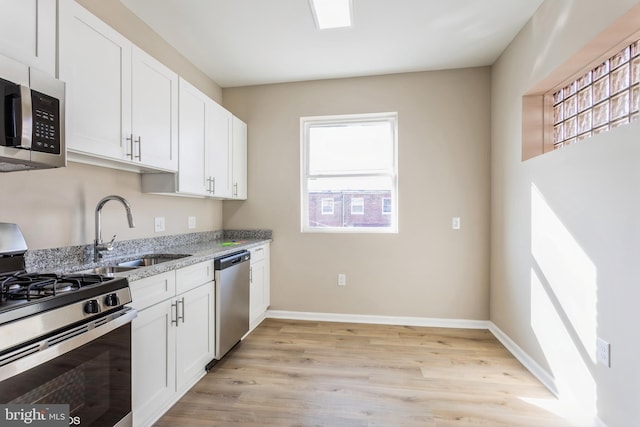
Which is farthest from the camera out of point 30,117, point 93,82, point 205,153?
point 205,153

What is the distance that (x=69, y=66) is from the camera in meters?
1.58

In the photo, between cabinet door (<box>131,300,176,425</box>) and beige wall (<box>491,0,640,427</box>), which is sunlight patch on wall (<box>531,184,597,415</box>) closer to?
beige wall (<box>491,0,640,427</box>)

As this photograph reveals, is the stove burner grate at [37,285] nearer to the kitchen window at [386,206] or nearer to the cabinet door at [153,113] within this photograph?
the cabinet door at [153,113]

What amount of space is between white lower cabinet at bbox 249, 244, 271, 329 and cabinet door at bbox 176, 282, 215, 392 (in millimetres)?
771

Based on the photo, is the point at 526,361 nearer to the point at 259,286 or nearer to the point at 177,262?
the point at 259,286

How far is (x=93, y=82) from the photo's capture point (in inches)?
68.0

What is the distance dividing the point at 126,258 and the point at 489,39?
11.5 feet

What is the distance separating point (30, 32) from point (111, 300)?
4.02 ft

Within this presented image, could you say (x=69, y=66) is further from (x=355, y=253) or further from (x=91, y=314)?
(x=355, y=253)

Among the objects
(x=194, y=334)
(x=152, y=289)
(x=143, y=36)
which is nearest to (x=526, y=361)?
(x=194, y=334)

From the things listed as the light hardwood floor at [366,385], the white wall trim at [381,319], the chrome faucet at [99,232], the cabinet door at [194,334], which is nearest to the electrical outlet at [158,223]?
the chrome faucet at [99,232]

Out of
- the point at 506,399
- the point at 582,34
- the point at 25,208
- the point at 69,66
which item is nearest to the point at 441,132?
the point at 582,34

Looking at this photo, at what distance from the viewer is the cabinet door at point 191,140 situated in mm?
2533
